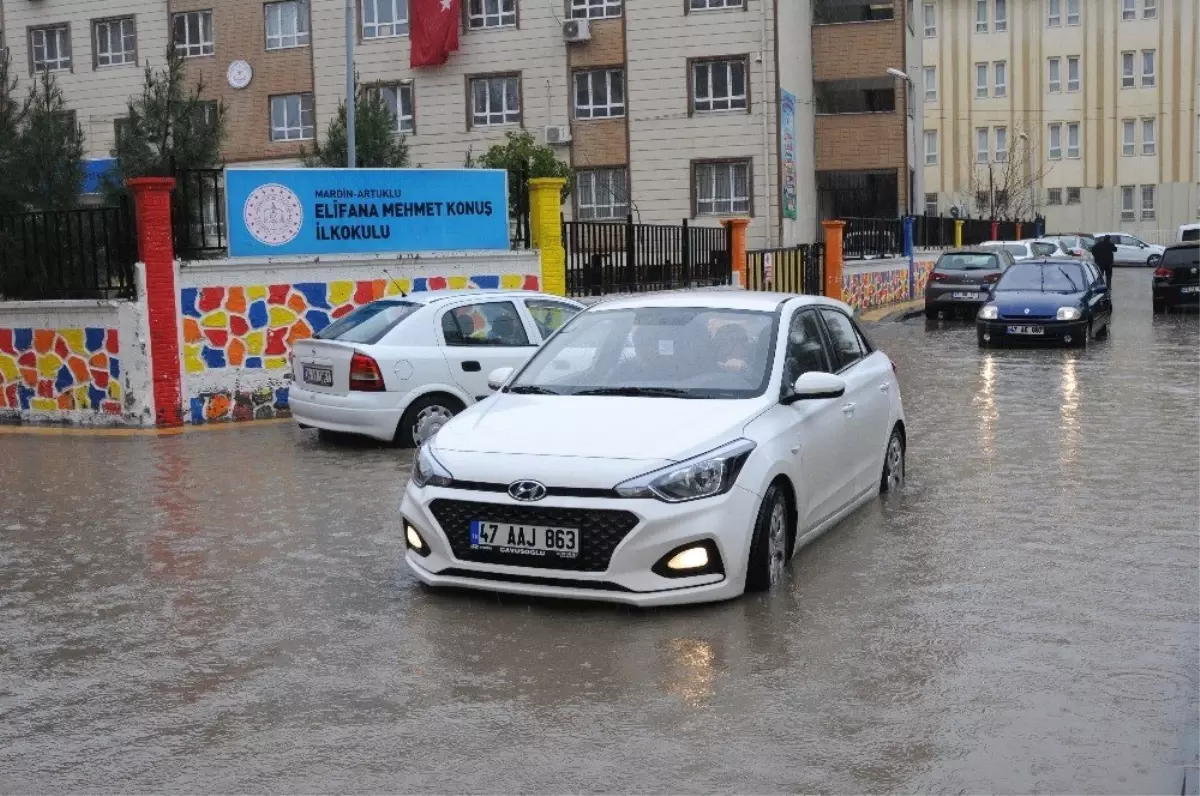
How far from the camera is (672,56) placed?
137 ft

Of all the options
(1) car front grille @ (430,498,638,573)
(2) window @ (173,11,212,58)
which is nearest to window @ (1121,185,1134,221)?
(2) window @ (173,11,212,58)

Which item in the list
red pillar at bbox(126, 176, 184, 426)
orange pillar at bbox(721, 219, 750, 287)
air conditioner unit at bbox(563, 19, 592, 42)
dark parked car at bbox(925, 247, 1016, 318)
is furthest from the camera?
air conditioner unit at bbox(563, 19, 592, 42)

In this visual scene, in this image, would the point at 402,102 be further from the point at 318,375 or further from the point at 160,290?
the point at 318,375

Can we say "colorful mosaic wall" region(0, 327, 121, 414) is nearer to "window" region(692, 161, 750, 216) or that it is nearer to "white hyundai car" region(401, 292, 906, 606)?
"white hyundai car" region(401, 292, 906, 606)

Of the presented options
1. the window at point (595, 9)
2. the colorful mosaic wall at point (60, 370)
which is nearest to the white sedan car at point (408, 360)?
the colorful mosaic wall at point (60, 370)

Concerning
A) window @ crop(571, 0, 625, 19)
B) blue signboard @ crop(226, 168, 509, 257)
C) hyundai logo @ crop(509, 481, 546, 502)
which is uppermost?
window @ crop(571, 0, 625, 19)

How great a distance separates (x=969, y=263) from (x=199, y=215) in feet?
→ 67.3

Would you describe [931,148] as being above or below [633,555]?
above

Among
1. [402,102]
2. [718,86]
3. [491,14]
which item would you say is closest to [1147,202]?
[718,86]

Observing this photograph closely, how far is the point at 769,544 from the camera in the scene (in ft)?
24.8

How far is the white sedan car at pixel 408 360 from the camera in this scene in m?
13.2

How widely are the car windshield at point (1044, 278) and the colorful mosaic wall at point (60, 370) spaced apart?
1470 cm

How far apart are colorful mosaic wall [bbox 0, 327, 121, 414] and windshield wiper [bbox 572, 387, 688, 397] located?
9215 mm

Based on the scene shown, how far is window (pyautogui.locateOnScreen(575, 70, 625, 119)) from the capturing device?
42.7 metres
